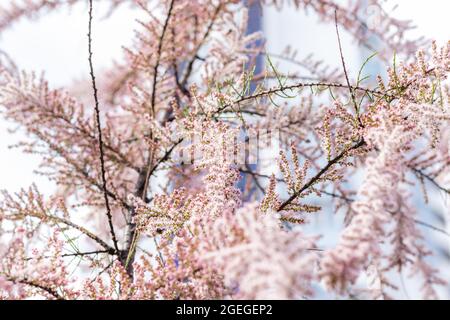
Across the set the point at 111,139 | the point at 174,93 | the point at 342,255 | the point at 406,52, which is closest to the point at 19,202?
the point at 111,139

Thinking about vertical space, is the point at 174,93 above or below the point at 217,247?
above

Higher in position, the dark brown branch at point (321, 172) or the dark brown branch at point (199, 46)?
the dark brown branch at point (199, 46)

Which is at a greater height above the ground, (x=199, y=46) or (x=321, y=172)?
(x=199, y=46)

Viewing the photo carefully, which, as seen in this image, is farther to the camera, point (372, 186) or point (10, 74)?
point (10, 74)

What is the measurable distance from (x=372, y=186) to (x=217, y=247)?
15 centimetres

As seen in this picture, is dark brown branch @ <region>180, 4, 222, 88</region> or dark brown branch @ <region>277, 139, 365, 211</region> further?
dark brown branch @ <region>180, 4, 222, 88</region>

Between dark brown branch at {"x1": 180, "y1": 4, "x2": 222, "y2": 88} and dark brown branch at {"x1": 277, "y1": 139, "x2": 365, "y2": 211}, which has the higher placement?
dark brown branch at {"x1": 180, "y1": 4, "x2": 222, "y2": 88}

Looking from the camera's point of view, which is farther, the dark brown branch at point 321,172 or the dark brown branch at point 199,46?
the dark brown branch at point 199,46

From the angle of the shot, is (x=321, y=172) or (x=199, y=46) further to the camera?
(x=199, y=46)

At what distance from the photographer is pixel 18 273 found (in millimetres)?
482
